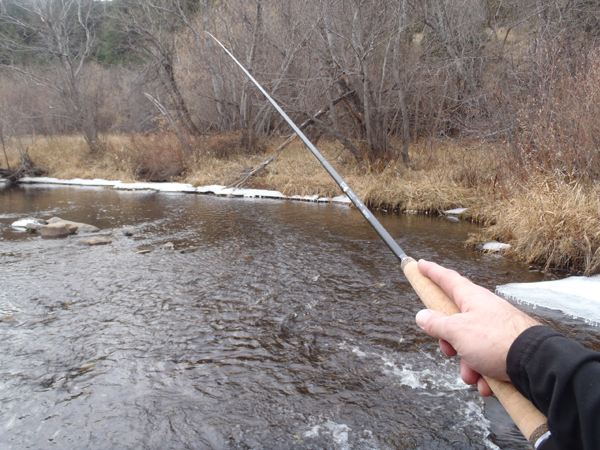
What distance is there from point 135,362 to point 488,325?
2.92 meters

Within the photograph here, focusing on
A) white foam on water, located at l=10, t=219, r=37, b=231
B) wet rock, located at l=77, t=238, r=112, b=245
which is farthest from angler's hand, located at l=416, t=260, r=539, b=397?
white foam on water, located at l=10, t=219, r=37, b=231

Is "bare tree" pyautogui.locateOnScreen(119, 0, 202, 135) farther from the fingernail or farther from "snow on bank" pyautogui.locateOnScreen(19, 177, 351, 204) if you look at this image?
the fingernail

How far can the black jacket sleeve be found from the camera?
78 cm

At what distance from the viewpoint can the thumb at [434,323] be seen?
3.60 ft

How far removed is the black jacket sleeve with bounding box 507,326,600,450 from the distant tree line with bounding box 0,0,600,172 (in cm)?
604

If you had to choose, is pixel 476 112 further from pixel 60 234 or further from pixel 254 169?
pixel 60 234

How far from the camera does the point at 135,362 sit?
3176 millimetres

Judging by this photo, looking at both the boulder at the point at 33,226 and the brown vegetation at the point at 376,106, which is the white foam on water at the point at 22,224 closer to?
the boulder at the point at 33,226

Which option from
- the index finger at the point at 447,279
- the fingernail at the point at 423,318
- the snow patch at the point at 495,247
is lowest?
Result: the snow patch at the point at 495,247

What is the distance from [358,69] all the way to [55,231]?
7962mm

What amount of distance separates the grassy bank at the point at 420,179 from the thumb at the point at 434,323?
4.81 meters

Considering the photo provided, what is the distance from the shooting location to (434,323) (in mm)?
1127

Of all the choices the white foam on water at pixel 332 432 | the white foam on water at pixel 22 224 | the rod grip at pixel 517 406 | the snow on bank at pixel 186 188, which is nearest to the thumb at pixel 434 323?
the rod grip at pixel 517 406

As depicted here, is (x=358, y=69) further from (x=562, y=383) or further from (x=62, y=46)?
(x=62, y=46)
